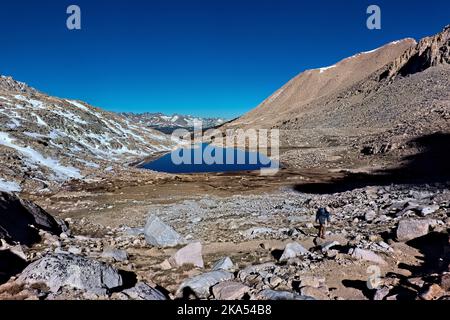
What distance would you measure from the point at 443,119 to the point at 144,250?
185 feet

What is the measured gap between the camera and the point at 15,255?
11008 millimetres

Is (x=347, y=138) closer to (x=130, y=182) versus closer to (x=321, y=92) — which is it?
(x=130, y=182)

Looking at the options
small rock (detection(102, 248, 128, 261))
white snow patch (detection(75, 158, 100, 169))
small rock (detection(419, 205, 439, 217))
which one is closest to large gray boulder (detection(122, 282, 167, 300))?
small rock (detection(102, 248, 128, 261))

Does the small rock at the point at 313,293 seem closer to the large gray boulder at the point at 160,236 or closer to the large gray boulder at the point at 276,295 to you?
the large gray boulder at the point at 276,295

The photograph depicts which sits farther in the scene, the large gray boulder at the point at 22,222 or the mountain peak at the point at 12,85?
the mountain peak at the point at 12,85

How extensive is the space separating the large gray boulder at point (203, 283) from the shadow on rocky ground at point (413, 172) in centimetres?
2402

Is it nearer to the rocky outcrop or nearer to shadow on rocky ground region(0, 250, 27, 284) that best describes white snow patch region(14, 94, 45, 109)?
shadow on rocky ground region(0, 250, 27, 284)

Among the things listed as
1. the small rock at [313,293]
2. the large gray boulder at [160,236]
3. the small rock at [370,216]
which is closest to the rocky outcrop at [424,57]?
the small rock at [370,216]

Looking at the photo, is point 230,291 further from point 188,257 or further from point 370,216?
point 370,216

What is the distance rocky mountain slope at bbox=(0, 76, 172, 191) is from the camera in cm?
4216

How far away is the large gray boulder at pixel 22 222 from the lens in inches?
580

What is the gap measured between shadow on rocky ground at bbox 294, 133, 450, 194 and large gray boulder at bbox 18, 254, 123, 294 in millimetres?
26700

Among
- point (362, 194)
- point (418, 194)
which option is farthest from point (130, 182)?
point (418, 194)

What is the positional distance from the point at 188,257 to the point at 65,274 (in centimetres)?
489
